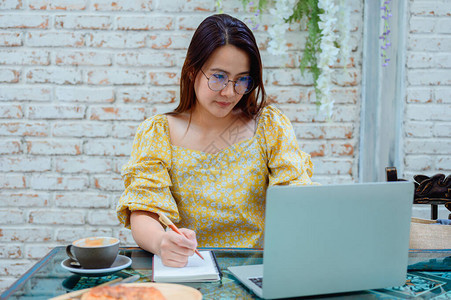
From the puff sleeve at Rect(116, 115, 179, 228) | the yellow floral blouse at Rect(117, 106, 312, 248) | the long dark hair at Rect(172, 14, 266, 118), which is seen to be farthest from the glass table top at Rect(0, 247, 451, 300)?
the long dark hair at Rect(172, 14, 266, 118)

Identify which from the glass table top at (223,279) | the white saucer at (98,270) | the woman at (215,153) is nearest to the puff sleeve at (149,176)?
the woman at (215,153)

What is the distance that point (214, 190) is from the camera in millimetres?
1469

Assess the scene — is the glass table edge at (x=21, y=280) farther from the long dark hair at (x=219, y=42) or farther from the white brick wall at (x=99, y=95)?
the white brick wall at (x=99, y=95)

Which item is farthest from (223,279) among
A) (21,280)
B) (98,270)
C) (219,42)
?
(219,42)

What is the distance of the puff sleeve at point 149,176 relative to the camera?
4.35ft

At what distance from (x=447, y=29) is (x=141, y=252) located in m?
1.77

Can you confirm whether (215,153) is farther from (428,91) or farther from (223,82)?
(428,91)

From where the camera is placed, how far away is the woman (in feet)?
4.52

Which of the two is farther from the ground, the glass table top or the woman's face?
the woman's face

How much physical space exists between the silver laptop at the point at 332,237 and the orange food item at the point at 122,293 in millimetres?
188

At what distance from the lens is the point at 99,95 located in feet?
6.74

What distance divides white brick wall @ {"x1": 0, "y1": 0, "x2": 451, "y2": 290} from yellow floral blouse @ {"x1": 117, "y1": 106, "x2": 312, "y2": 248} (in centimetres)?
59

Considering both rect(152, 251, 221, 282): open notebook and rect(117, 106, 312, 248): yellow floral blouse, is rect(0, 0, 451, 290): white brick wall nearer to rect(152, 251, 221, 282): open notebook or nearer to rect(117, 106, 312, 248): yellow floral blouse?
rect(117, 106, 312, 248): yellow floral blouse

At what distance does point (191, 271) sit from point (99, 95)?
134 centimetres
